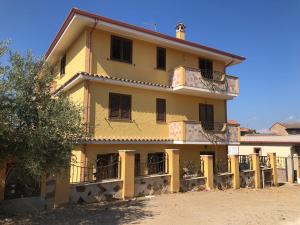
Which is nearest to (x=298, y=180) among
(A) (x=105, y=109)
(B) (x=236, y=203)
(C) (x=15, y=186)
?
(B) (x=236, y=203)

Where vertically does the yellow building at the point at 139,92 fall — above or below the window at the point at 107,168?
above

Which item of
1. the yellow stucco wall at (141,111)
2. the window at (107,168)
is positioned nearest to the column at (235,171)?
the yellow stucco wall at (141,111)

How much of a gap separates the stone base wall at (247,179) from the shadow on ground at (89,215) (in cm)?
901

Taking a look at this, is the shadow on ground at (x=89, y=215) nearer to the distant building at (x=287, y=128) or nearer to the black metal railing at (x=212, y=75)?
the black metal railing at (x=212, y=75)

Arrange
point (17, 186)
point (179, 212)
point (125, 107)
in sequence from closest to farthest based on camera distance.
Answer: point (17, 186)
point (179, 212)
point (125, 107)

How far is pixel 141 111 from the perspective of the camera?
56.2ft

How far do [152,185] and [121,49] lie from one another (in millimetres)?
7853

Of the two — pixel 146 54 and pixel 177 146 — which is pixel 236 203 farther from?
pixel 146 54

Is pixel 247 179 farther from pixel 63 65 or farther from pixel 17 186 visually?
pixel 63 65

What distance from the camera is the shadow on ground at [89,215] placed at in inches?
349

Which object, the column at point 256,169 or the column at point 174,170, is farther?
the column at point 256,169

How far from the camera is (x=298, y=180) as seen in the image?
23.5m

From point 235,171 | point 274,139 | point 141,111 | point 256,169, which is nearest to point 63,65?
point 141,111

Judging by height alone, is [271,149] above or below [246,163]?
above
